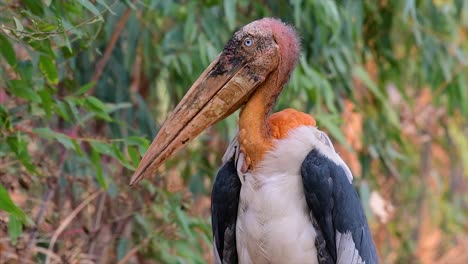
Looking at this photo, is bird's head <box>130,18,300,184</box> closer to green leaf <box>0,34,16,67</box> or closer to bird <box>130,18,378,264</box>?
bird <box>130,18,378,264</box>

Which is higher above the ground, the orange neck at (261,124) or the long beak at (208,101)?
the long beak at (208,101)

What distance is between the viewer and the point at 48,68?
15.2ft

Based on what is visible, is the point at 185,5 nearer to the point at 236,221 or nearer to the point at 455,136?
the point at 236,221

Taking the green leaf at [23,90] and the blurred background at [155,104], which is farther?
the blurred background at [155,104]

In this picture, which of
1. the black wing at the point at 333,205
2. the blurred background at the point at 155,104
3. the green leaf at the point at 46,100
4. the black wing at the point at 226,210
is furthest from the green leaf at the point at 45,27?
the black wing at the point at 333,205

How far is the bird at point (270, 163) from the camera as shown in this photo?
4469mm

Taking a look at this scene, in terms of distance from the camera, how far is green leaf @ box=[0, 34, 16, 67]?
4402 mm

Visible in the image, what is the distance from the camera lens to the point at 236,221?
4676mm

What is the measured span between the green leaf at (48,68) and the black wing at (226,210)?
2.75 feet

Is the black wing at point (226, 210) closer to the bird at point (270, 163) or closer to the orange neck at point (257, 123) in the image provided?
the bird at point (270, 163)

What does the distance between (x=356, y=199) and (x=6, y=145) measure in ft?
5.41

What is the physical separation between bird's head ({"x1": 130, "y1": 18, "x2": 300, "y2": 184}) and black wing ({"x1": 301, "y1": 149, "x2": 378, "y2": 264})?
41 cm

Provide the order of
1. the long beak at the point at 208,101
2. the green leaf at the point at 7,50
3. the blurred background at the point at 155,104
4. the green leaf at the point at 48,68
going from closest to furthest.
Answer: the green leaf at the point at 7,50
the long beak at the point at 208,101
the green leaf at the point at 48,68
the blurred background at the point at 155,104

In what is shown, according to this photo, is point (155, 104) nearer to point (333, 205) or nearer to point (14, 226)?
point (14, 226)
